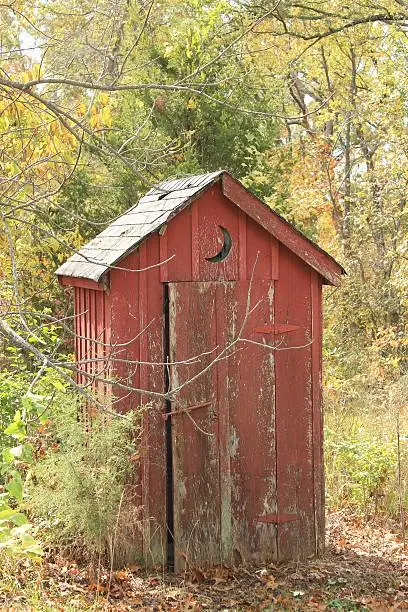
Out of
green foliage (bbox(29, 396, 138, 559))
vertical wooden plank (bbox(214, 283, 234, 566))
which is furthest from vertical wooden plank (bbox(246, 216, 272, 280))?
green foliage (bbox(29, 396, 138, 559))

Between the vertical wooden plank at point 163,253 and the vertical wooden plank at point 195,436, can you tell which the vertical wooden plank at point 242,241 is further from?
the vertical wooden plank at point 163,253

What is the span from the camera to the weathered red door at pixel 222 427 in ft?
24.0

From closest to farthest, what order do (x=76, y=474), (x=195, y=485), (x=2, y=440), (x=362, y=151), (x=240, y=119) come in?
(x=76, y=474)
(x=195, y=485)
(x=2, y=440)
(x=240, y=119)
(x=362, y=151)

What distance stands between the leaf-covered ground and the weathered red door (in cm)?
30

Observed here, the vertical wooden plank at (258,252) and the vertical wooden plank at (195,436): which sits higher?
the vertical wooden plank at (258,252)

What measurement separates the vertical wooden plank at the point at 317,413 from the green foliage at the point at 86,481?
5.49 feet

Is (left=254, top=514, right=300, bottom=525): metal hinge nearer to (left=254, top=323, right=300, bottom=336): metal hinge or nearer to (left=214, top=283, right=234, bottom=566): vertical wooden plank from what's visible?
(left=214, top=283, right=234, bottom=566): vertical wooden plank

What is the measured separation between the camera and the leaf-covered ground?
21.0 ft

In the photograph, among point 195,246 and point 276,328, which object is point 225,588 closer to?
point 276,328

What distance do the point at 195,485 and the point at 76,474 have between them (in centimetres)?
112

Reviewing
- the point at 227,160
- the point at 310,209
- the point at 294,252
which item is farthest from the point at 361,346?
the point at 294,252

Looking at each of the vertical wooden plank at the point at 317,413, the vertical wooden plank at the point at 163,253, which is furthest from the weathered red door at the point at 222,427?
the vertical wooden plank at the point at 317,413

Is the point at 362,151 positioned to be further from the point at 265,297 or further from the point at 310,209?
the point at 265,297

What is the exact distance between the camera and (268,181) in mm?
14531
